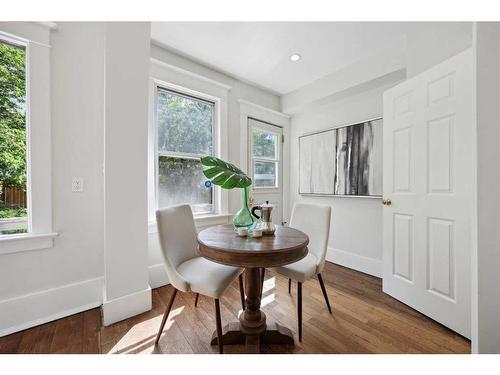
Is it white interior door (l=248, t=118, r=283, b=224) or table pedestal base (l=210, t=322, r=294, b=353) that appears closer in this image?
table pedestal base (l=210, t=322, r=294, b=353)

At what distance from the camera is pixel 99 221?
1859 millimetres

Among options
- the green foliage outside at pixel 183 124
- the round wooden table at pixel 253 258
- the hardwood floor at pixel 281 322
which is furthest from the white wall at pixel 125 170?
the round wooden table at pixel 253 258

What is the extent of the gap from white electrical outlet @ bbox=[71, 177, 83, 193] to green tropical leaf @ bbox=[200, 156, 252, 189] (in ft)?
Answer: 3.83

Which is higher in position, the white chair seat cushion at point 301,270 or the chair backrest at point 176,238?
the chair backrest at point 176,238

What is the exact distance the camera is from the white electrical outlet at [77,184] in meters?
1.74

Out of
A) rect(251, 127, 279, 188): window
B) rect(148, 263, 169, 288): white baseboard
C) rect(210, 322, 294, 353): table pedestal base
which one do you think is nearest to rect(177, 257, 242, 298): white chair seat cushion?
rect(210, 322, 294, 353): table pedestal base

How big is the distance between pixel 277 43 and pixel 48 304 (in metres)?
3.03

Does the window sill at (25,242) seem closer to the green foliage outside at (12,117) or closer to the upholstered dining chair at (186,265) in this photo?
the green foliage outside at (12,117)

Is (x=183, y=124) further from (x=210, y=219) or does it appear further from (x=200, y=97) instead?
(x=210, y=219)

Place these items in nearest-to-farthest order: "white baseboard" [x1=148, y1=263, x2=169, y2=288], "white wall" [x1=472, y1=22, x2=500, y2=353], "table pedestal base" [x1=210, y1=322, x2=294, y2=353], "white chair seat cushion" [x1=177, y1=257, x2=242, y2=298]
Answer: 1. "white wall" [x1=472, y1=22, x2=500, y2=353]
2. "white chair seat cushion" [x1=177, y1=257, x2=242, y2=298]
3. "table pedestal base" [x1=210, y1=322, x2=294, y2=353]
4. "white baseboard" [x1=148, y1=263, x2=169, y2=288]

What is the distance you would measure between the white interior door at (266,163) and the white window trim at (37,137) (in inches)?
82.7

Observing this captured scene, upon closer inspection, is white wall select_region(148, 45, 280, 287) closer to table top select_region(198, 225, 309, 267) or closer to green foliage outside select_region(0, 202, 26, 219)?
green foliage outside select_region(0, 202, 26, 219)

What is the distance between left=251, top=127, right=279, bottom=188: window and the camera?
3146mm
